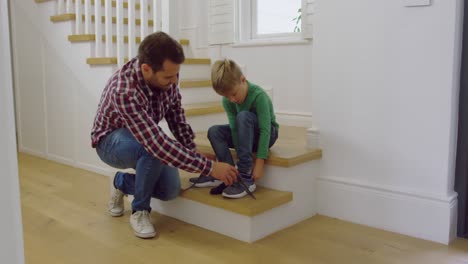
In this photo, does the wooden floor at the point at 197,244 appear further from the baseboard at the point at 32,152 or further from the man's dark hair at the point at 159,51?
the baseboard at the point at 32,152

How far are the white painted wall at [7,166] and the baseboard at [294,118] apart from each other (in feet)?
8.81

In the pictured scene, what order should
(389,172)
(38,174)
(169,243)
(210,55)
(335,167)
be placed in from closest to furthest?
(169,243) → (389,172) → (335,167) → (38,174) → (210,55)

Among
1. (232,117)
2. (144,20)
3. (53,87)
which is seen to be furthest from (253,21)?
(232,117)

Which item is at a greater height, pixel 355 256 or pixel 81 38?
pixel 81 38

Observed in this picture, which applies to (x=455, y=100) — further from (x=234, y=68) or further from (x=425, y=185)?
(x=234, y=68)

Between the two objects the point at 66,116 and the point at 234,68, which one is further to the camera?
the point at 66,116

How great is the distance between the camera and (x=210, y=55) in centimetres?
368

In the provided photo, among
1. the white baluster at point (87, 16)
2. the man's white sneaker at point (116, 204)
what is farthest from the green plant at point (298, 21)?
the man's white sneaker at point (116, 204)

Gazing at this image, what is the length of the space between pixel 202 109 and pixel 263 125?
84 centimetres

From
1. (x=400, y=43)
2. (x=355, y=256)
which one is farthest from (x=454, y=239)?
(x=400, y=43)

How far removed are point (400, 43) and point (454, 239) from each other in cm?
83

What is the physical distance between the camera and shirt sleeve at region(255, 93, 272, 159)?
1970 mm

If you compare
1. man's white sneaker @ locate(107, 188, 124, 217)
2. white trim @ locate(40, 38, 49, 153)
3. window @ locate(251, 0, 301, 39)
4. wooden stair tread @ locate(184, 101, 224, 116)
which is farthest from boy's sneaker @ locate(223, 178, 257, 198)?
white trim @ locate(40, 38, 49, 153)

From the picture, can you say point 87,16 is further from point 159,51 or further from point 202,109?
point 159,51
